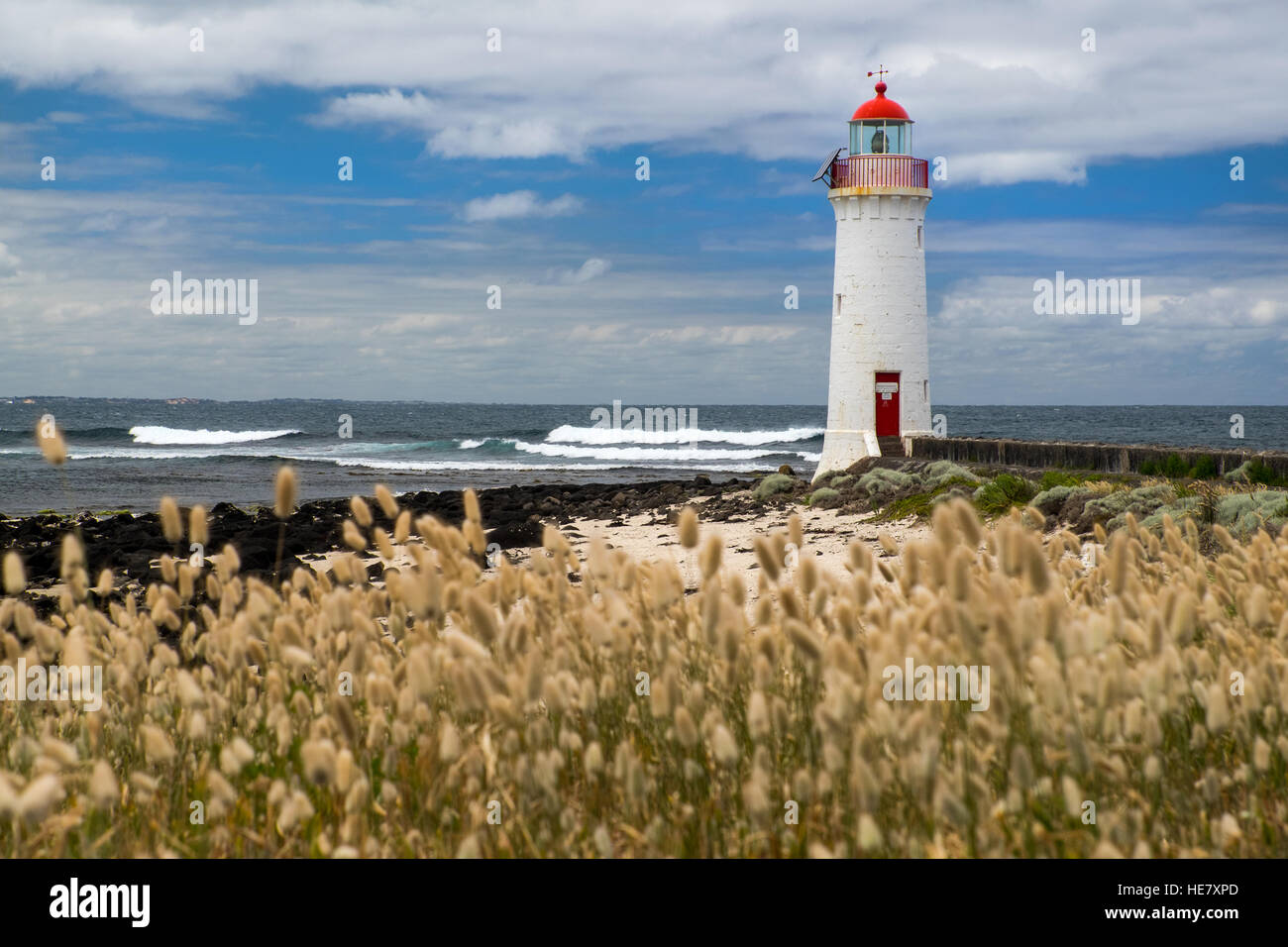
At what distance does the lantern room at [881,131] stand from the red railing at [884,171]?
38 cm

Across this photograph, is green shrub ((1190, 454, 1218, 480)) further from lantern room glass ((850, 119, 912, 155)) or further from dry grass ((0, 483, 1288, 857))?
dry grass ((0, 483, 1288, 857))

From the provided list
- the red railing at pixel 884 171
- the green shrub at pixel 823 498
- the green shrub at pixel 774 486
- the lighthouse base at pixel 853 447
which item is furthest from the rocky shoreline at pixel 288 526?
the red railing at pixel 884 171

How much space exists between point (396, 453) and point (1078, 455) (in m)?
42.3

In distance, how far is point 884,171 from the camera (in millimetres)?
23094

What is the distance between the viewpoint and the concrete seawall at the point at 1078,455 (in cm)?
1466

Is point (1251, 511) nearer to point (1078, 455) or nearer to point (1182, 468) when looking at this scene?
point (1182, 468)

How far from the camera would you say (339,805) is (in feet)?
11.3

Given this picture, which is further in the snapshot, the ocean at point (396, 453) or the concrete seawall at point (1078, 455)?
the ocean at point (396, 453)

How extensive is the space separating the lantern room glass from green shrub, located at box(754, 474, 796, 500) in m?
6.94

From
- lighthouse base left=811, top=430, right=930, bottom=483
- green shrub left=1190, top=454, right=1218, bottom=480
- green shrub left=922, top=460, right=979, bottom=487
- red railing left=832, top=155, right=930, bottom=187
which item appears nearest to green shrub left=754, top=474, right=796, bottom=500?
lighthouse base left=811, top=430, right=930, bottom=483

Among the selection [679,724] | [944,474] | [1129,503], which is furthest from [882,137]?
[679,724]

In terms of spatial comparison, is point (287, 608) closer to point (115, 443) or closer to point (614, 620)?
point (614, 620)

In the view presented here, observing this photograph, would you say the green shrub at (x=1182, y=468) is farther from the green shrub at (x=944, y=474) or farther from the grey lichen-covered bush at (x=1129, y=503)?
the green shrub at (x=944, y=474)
